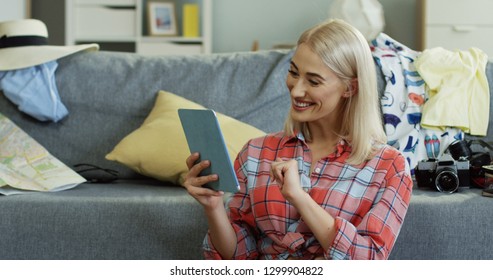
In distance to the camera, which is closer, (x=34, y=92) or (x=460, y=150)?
(x=460, y=150)

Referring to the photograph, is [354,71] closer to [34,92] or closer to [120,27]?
[34,92]

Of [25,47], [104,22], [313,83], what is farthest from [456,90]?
[104,22]

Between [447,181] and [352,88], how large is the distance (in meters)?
0.83

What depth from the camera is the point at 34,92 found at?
2561 millimetres

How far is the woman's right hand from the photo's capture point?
147 centimetres

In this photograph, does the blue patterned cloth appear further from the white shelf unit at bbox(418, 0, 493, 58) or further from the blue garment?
the white shelf unit at bbox(418, 0, 493, 58)

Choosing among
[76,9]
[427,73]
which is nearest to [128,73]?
[427,73]

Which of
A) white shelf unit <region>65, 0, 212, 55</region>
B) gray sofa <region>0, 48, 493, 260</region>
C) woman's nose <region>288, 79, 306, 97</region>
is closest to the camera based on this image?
woman's nose <region>288, 79, 306, 97</region>

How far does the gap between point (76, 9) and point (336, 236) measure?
14.2 ft

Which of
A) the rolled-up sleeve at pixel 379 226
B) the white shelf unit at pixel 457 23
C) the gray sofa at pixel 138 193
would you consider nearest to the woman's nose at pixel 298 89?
the rolled-up sleeve at pixel 379 226

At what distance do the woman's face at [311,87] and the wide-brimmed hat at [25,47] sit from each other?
1365 mm

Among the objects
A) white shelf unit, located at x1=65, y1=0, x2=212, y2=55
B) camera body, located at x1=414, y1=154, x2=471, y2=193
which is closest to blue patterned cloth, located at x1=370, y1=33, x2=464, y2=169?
camera body, located at x1=414, y1=154, x2=471, y2=193

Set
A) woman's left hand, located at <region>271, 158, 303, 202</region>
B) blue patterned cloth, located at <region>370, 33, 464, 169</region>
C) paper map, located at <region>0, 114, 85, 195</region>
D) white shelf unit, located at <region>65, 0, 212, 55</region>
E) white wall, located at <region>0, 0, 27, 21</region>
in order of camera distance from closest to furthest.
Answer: woman's left hand, located at <region>271, 158, 303, 202</region> → paper map, located at <region>0, 114, 85, 195</region> → blue patterned cloth, located at <region>370, 33, 464, 169</region> → white wall, located at <region>0, 0, 27, 21</region> → white shelf unit, located at <region>65, 0, 212, 55</region>

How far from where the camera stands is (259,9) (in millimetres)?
5562
